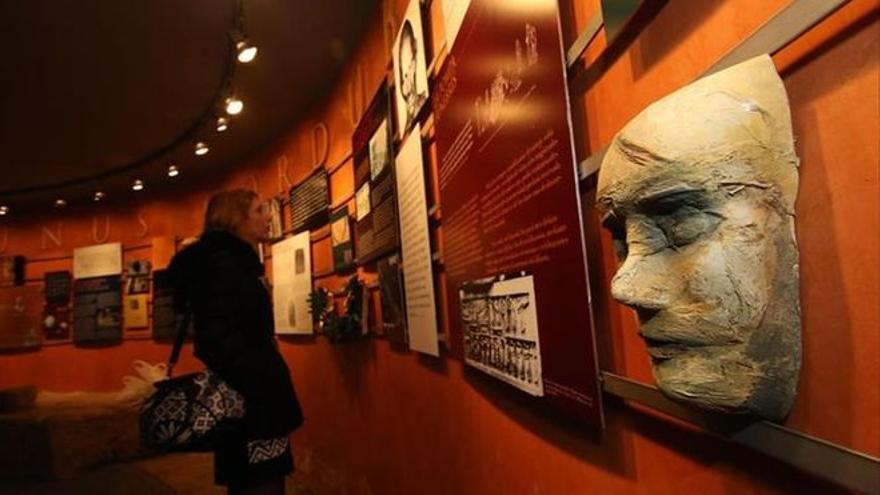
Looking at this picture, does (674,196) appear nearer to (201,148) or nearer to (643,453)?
(643,453)

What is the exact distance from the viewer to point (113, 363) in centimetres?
604

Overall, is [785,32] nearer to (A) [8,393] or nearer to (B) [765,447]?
(B) [765,447]

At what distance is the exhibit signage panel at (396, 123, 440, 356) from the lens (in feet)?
6.16

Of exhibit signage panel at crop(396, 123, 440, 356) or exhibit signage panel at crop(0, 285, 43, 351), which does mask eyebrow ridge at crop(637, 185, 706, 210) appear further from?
exhibit signage panel at crop(0, 285, 43, 351)

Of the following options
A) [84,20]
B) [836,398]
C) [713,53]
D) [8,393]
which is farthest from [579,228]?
[8,393]

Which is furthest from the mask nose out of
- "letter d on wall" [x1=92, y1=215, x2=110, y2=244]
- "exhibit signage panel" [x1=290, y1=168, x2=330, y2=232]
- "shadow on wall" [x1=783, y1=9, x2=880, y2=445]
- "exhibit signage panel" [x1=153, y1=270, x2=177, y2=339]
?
"letter d on wall" [x1=92, y1=215, x2=110, y2=244]

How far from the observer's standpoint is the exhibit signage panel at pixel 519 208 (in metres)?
0.92

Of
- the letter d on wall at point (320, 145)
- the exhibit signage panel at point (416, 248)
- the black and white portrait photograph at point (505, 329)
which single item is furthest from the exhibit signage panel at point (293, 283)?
the black and white portrait photograph at point (505, 329)

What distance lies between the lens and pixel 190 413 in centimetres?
171

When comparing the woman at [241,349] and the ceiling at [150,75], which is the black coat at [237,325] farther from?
the ceiling at [150,75]

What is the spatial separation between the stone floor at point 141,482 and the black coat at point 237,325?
2.12 metres

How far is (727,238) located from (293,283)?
11.9 ft

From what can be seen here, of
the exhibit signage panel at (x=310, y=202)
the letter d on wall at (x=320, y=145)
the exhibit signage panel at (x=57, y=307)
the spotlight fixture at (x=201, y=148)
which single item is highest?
the spotlight fixture at (x=201, y=148)

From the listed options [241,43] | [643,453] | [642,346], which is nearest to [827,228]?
[642,346]
